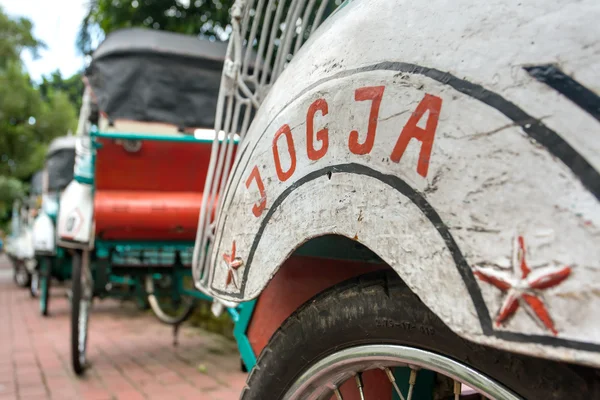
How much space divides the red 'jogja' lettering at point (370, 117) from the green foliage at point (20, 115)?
21.2 metres

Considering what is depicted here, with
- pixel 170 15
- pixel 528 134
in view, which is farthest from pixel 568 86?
pixel 170 15

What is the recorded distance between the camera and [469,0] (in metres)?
0.74

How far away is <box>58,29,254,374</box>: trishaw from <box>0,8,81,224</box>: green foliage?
1754 cm

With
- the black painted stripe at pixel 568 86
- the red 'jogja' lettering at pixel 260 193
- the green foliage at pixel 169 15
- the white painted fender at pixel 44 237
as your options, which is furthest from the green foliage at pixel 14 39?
the black painted stripe at pixel 568 86

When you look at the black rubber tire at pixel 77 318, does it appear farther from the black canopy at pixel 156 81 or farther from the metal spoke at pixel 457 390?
the metal spoke at pixel 457 390

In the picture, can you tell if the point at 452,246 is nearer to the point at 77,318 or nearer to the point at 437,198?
the point at 437,198

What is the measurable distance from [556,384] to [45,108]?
2290 cm

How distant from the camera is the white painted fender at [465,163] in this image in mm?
568

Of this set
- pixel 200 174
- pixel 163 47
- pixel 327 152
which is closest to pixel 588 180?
pixel 327 152

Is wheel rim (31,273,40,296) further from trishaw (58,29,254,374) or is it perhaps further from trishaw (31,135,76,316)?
trishaw (58,29,254,374)

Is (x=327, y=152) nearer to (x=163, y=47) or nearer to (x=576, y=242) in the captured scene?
(x=576, y=242)

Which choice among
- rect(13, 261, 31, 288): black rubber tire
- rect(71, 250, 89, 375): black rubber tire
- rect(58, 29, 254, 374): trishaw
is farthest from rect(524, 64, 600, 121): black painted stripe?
rect(13, 261, 31, 288): black rubber tire

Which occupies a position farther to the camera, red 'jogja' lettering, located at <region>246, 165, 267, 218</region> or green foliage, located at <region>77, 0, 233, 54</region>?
green foliage, located at <region>77, 0, 233, 54</region>

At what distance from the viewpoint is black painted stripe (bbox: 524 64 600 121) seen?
58 centimetres
